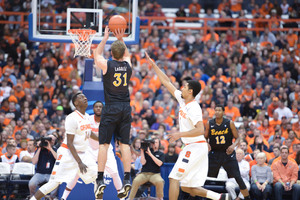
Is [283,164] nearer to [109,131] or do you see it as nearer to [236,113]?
[236,113]

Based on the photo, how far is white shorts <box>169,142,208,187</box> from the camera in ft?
28.5

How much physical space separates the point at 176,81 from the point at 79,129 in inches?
399

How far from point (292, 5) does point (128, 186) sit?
58.7 ft

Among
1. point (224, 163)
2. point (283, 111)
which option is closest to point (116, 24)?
point (224, 163)

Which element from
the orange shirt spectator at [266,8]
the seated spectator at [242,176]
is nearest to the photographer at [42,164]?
the seated spectator at [242,176]

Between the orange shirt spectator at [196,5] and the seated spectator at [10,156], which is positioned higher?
the orange shirt spectator at [196,5]

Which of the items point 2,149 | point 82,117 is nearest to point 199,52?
point 2,149

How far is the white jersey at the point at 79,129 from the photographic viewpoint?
932cm

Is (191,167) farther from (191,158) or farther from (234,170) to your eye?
(234,170)

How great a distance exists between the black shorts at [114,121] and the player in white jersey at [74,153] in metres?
1.22

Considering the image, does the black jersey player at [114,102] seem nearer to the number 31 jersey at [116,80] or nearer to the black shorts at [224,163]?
the number 31 jersey at [116,80]

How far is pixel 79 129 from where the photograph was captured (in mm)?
9383

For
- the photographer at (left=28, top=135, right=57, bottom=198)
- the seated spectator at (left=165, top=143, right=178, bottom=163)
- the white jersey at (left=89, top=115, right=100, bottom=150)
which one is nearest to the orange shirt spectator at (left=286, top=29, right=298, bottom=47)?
the seated spectator at (left=165, top=143, right=178, bottom=163)

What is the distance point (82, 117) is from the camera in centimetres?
952
